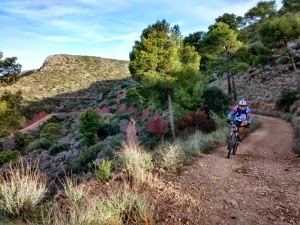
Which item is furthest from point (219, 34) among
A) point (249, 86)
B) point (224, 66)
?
point (249, 86)

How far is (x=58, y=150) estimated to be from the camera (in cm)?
4034

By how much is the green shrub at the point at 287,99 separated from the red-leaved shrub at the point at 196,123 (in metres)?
8.23

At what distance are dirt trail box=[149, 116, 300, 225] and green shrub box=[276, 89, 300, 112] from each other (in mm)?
19254

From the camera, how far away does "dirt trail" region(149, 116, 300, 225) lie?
6.23m

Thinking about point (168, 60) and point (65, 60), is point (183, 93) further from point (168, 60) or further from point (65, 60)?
point (65, 60)

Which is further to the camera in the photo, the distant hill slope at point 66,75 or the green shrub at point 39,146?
the distant hill slope at point 66,75

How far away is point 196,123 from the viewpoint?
82.4 feet

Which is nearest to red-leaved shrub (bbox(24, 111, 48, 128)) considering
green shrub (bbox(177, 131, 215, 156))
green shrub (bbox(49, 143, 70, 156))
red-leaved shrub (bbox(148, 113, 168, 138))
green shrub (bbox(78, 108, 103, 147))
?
green shrub (bbox(78, 108, 103, 147))

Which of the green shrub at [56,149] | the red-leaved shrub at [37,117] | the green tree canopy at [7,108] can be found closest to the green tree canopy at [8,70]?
the green tree canopy at [7,108]

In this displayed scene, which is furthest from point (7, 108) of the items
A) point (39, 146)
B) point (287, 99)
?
point (287, 99)

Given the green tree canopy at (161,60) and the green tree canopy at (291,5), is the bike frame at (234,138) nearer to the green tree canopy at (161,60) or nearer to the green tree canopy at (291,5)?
the green tree canopy at (161,60)

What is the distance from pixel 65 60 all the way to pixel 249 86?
96.2 metres

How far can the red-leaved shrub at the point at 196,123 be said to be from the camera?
942 inches

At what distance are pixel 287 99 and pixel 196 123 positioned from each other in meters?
10.3
